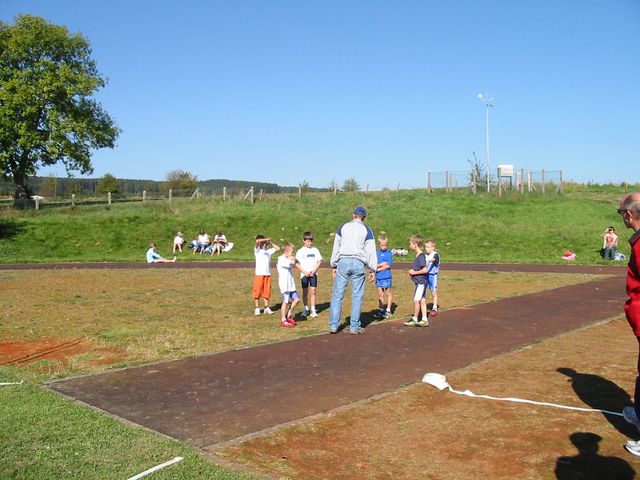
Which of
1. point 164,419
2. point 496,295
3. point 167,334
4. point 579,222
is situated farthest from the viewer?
point 579,222

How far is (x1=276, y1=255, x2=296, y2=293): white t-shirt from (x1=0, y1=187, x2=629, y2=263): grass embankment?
1751cm

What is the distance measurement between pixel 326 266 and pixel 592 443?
67.7 ft

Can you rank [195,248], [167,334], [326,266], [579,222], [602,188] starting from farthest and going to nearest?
[602,188]
[579,222]
[195,248]
[326,266]
[167,334]

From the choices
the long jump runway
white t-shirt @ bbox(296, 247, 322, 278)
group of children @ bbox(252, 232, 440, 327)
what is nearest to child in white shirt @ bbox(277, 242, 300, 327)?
group of children @ bbox(252, 232, 440, 327)

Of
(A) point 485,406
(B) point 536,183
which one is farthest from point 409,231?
(A) point 485,406

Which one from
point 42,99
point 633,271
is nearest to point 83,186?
point 42,99

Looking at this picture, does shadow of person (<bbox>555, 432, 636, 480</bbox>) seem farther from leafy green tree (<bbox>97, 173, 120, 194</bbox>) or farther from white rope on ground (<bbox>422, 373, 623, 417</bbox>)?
leafy green tree (<bbox>97, 173, 120, 194</bbox>)

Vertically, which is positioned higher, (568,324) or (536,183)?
(536,183)

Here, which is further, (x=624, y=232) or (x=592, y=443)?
(x=624, y=232)

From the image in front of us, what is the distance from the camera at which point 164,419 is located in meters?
6.22

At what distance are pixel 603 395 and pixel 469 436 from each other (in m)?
2.22

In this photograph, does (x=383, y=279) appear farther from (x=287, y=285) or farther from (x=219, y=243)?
(x=219, y=243)

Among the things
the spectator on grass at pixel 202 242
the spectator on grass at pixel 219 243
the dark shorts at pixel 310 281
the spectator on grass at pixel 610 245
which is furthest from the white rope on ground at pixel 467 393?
the spectator on grass at pixel 202 242

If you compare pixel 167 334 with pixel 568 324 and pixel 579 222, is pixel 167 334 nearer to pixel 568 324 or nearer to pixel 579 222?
pixel 568 324
